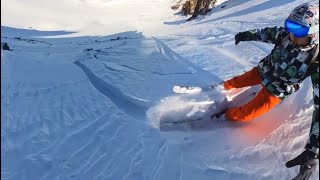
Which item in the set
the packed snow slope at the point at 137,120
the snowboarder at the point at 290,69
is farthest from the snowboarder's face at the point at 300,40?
the packed snow slope at the point at 137,120

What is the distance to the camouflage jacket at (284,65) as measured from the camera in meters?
3.83

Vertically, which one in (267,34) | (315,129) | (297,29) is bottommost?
(315,129)

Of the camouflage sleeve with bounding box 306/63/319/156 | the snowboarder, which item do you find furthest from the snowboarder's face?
the camouflage sleeve with bounding box 306/63/319/156

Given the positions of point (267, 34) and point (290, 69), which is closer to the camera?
point (290, 69)

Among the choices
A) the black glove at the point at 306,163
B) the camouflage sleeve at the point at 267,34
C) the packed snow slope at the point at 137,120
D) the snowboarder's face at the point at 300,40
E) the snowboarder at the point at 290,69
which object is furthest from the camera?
the camouflage sleeve at the point at 267,34

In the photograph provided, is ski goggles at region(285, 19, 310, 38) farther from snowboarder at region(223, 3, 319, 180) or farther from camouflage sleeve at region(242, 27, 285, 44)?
camouflage sleeve at region(242, 27, 285, 44)

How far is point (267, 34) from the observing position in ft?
14.5

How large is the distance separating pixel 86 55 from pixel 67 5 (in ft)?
54.4

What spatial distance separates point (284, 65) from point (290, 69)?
0.08 metres

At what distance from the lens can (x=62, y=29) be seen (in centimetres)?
1766

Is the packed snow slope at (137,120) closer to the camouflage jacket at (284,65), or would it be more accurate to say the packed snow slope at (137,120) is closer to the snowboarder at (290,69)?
the snowboarder at (290,69)

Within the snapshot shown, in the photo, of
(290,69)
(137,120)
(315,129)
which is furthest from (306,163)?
(137,120)

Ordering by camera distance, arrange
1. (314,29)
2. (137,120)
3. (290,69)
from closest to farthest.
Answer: (314,29) < (290,69) < (137,120)

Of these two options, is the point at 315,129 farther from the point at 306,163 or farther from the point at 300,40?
the point at 300,40
